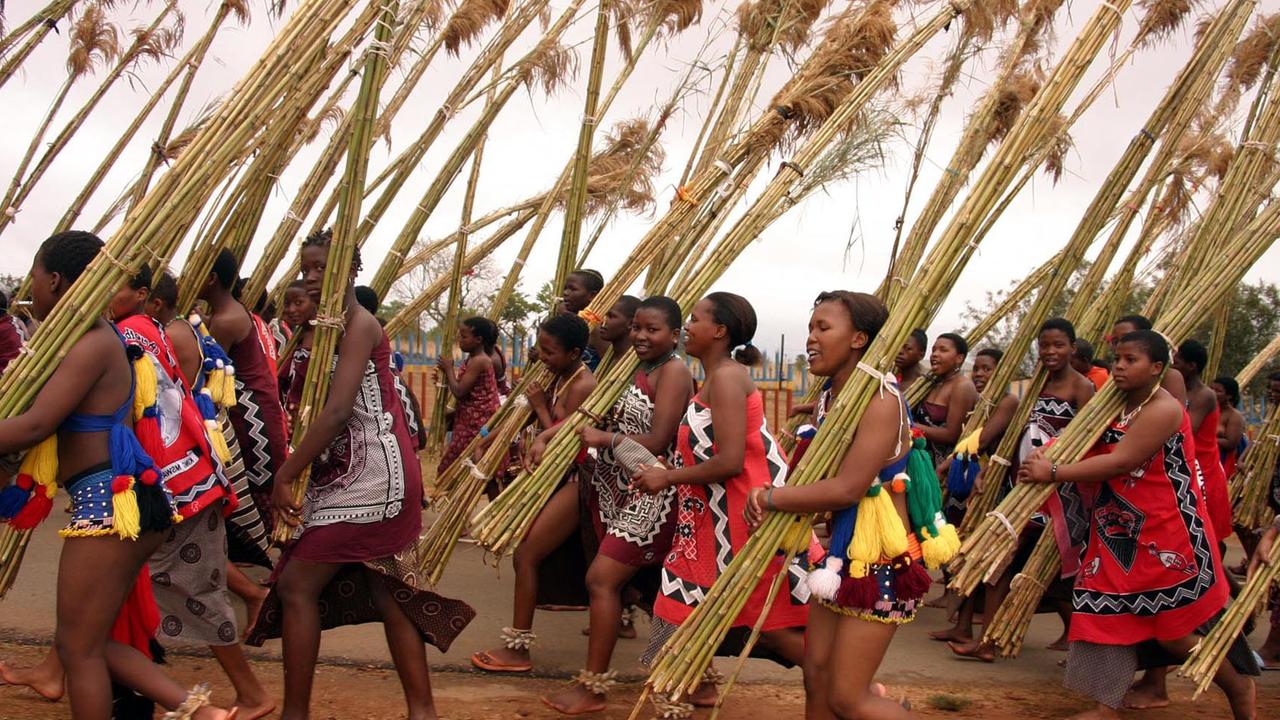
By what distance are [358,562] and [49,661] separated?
50.7 inches

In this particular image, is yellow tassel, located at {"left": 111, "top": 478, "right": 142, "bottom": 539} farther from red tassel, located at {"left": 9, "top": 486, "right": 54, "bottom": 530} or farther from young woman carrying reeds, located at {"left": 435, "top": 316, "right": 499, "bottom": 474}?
young woman carrying reeds, located at {"left": 435, "top": 316, "right": 499, "bottom": 474}

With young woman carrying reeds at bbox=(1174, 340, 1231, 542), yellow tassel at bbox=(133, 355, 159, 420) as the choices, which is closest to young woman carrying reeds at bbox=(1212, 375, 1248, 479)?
young woman carrying reeds at bbox=(1174, 340, 1231, 542)

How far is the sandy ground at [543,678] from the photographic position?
13.6ft

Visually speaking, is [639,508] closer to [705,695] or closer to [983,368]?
[705,695]

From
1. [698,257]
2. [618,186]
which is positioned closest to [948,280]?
[698,257]

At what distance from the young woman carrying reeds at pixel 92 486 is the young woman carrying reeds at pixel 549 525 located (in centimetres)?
177

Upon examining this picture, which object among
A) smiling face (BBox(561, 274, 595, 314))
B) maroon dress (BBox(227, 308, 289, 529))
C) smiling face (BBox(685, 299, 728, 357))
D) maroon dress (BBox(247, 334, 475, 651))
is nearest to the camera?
maroon dress (BBox(247, 334, 475, 651))

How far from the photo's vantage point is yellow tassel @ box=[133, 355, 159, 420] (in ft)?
10.6

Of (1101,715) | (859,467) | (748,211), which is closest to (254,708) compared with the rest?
(859,467)

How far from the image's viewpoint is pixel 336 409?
3.46m

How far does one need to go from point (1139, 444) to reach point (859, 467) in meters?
1.42

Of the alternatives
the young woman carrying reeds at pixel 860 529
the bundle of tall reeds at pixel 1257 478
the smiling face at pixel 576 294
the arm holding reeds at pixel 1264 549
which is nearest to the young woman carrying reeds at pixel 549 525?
the smiling face at pixel 576 294

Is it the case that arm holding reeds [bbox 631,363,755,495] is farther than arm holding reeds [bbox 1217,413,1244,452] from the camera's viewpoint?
No

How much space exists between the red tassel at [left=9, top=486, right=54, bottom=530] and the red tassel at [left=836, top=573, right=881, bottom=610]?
2248 millimetres
